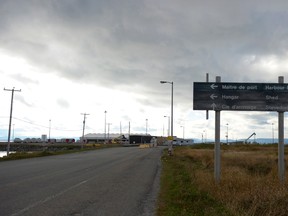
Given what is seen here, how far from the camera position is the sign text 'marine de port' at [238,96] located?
50.8ft

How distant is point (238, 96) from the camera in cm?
1554

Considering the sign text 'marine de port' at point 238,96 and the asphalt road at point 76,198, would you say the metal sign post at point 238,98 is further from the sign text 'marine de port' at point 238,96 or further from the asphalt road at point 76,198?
the asphalt road at point 76,198

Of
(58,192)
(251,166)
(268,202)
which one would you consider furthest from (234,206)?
(251,166)

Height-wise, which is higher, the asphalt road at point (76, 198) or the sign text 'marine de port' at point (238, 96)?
the sign text 'marine de port' at point (238, 96)

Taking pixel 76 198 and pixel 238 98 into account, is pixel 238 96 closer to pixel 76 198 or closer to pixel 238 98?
pixel 238 98

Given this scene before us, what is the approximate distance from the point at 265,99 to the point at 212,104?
2.29 m

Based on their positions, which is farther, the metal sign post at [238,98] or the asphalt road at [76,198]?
the metal sign post at [238,98]

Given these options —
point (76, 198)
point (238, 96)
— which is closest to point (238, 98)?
point (238, 96)

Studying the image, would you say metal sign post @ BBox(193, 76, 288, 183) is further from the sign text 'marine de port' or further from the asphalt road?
the asphalt road

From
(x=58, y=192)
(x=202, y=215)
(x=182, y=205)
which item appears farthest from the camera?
(x=58, y=192)

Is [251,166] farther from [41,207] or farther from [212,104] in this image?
[41,207]

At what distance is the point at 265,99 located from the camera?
51.2 ft

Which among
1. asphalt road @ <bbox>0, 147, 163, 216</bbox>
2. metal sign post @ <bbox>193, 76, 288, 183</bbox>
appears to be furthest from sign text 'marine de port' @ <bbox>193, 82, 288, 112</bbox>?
asphalt road @ <bbox>0, 147, 163, 216</bbox>

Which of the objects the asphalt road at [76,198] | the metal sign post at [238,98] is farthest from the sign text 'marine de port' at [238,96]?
the asphalt road at [76,198]
